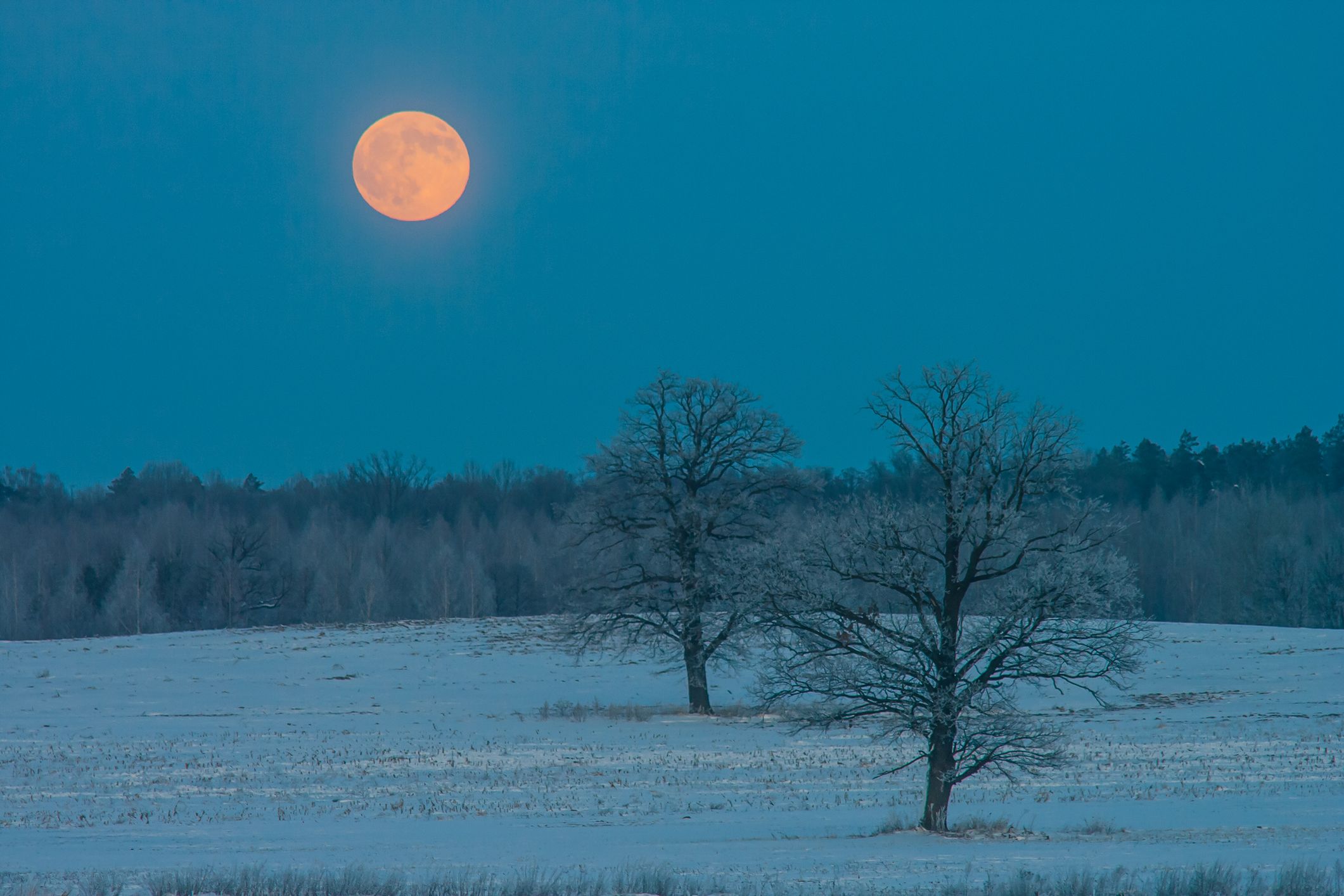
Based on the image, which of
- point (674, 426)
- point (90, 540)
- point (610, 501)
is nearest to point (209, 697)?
point (610, 501)

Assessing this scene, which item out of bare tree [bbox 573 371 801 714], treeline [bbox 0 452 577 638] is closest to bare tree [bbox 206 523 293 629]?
treeline [bbox 0 452 577 638]

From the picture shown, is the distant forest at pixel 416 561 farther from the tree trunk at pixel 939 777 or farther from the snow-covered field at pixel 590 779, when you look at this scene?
the tree trunk at pixel 939 777

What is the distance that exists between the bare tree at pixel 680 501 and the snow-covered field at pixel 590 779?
9.44 feet

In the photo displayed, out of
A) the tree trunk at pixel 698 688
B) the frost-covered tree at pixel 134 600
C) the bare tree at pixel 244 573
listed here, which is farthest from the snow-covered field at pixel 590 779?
the frost-covered tree at pixel 134 600

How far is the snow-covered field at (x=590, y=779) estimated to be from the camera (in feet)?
44.9

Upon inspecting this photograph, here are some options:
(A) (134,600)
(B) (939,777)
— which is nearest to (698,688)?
(B) (939,777)

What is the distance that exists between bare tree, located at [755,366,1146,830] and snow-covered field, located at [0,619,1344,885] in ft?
4.45

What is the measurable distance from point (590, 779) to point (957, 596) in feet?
32.2

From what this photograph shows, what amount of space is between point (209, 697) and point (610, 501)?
54.5 feet

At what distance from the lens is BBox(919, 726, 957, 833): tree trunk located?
14.7m

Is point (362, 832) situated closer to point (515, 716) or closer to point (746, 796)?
point (746, 796)

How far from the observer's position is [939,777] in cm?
1499

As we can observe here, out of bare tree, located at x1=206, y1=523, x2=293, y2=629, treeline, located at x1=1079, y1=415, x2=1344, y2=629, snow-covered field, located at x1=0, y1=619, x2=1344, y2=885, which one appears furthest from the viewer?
bare tree, located at x1=206, y1=523, x2=293, y2=629

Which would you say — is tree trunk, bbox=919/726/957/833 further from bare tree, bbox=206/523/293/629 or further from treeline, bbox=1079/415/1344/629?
bare tree, bbox=206/523/293/629
